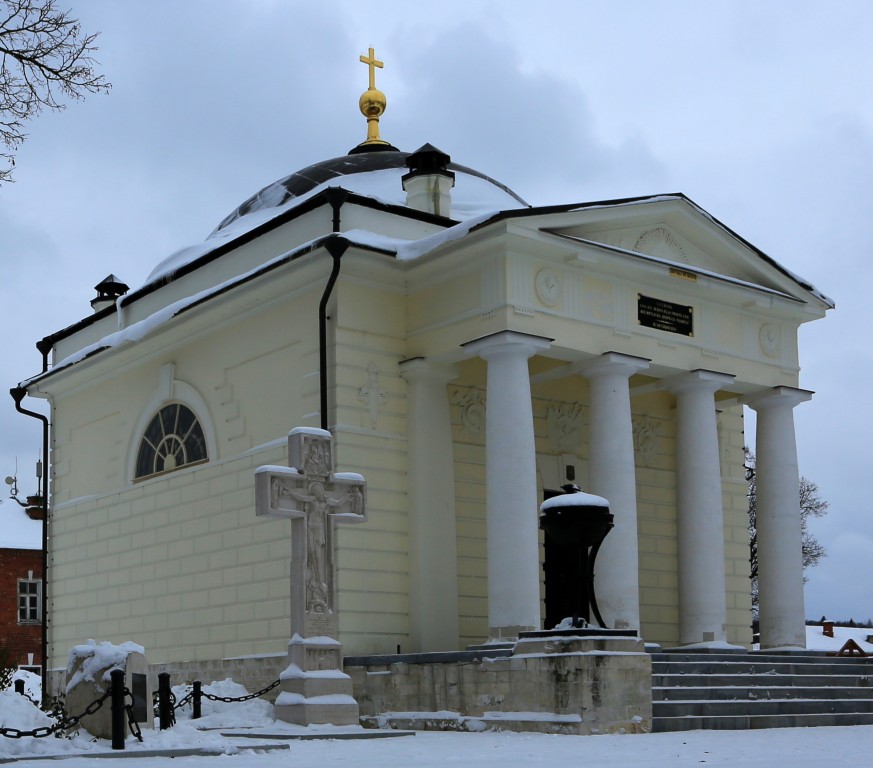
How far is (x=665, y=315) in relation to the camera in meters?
19.6

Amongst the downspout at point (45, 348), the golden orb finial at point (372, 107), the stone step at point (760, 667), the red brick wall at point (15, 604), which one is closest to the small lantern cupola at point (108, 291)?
the downspout at point (45, 348)

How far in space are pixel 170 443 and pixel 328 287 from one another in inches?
211

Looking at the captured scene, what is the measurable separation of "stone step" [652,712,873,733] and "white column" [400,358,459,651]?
4420 millimetres

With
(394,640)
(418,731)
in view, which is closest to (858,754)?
(418,731)

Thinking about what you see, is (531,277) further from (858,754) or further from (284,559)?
(858,754)

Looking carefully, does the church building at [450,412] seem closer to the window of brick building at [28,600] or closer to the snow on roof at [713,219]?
the snow on roof at [713,219]

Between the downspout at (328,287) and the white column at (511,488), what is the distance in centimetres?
195

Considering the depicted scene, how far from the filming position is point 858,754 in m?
11.1

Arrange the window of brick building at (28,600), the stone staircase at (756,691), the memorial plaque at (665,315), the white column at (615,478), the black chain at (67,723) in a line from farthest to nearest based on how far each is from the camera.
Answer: the window of brick building at (28,600)
the memorial plaque at (665,315)
the white column at (615,478)
the stone staircase at (756,691)
the black chain at (67,723)

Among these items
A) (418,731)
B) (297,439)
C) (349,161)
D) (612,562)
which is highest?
(349,161)

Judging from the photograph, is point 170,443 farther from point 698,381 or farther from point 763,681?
point 763,681

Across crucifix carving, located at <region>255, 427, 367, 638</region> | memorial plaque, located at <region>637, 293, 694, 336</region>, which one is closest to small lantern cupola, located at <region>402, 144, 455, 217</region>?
memorial plaque, located at <region>637, 293, 694, 336</region>

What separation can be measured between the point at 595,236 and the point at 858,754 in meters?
9.45

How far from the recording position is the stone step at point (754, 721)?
47.5ft
